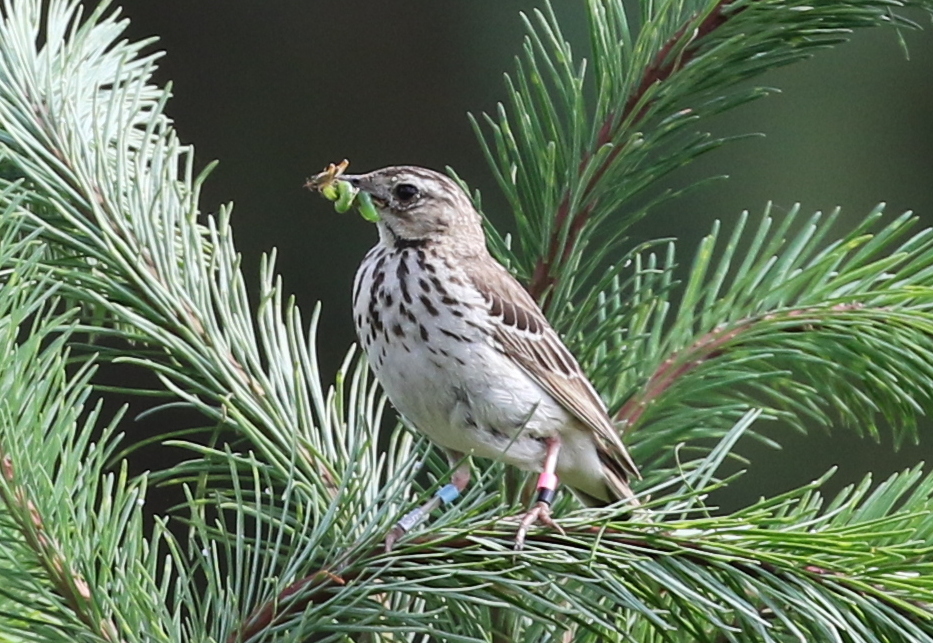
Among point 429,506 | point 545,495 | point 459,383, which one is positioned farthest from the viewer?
point 459,383

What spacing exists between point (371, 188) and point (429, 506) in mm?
703

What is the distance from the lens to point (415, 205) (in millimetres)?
1873

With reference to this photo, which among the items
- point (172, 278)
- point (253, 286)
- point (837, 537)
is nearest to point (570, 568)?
point (837, 537)

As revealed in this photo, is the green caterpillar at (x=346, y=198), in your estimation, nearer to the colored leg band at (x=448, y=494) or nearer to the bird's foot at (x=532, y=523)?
the colored leg band at (x=448, y=494)

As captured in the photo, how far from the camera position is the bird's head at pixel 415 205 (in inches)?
73.5

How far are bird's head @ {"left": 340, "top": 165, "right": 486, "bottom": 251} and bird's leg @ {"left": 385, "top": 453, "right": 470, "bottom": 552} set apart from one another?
13.3 inches

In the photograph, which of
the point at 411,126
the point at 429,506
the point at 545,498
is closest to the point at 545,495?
the point at 545,498

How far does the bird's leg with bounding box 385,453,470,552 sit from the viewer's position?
105 cm

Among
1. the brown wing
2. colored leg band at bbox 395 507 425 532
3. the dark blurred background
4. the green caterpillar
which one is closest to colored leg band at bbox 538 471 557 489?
the brown wing

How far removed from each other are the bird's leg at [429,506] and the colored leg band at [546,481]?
0.30ft

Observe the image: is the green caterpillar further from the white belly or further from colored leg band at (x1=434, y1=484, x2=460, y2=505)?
colored leg band at (x1=434, y1=484, x2=460, y2=505)

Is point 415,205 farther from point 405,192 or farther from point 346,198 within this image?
point 346,198

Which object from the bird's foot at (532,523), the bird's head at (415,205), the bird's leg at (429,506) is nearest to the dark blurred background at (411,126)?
the bird's head at (415,205)

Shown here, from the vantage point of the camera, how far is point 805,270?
1.39 meters
